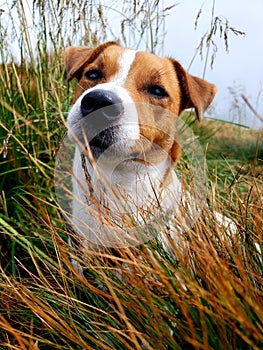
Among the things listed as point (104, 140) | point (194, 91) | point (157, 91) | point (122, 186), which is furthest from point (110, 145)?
point (194, 91)

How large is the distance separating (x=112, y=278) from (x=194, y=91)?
1392 mm

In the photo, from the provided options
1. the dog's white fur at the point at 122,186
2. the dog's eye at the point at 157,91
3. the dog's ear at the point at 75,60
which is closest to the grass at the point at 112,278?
the dog's white fur at the point at 122,186

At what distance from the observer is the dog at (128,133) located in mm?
2270

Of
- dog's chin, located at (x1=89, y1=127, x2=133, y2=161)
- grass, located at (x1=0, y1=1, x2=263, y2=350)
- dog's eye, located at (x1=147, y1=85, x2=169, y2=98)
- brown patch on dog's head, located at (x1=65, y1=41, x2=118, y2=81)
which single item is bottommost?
grass, located at (x1=0, y1=1, x2=263, y2=350)

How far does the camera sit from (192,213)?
7.34 feet

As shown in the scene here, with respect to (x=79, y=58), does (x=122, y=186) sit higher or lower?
lower

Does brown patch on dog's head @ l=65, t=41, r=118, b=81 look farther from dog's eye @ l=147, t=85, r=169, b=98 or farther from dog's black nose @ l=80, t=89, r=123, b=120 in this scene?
dog's black nose @ l=80, t=89, r=123, b=120

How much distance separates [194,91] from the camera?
304 cm

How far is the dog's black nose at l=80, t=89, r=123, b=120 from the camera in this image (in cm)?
234

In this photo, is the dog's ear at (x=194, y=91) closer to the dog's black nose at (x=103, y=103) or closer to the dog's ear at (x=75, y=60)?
the dog's ear at (x=75, y=60)

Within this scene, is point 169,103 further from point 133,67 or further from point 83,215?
point 83,215

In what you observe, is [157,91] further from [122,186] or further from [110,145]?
[122,186]

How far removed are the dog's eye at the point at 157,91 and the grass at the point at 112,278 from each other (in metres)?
0.49

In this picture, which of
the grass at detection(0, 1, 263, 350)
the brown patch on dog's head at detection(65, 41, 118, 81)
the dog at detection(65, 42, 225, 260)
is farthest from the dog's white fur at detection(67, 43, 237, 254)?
the brown patch on dog's head at detection(65, 41, 118, 81)
